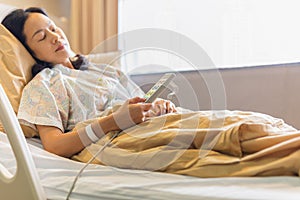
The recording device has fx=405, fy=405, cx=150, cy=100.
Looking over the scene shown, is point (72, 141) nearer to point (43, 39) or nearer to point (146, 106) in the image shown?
point (146, 106)

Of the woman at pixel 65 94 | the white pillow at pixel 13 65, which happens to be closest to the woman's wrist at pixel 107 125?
the woman at pixel 65 94

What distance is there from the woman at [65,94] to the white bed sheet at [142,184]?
123 millimetres

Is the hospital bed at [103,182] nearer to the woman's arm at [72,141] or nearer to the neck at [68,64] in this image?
the woman's arm at [72,141]

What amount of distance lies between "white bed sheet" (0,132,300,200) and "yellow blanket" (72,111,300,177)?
0.03 metres

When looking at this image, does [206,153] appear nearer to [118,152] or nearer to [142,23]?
[118,152]

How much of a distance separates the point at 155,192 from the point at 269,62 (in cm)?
125

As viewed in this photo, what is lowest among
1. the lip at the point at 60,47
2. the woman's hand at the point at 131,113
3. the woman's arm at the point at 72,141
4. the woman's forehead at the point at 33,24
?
the woman's arm at the point at 72,141

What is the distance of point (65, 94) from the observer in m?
1.45

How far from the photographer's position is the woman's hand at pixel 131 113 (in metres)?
1.16

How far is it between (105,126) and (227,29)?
1.11 meters

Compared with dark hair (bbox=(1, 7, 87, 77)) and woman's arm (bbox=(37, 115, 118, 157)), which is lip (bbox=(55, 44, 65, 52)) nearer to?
dark hair (bbox=(1, 7, 87, 77))

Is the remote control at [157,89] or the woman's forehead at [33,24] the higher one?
the woman's forehead at [33,24]

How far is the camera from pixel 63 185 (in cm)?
102

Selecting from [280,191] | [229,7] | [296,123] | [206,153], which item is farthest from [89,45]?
[280,191]
